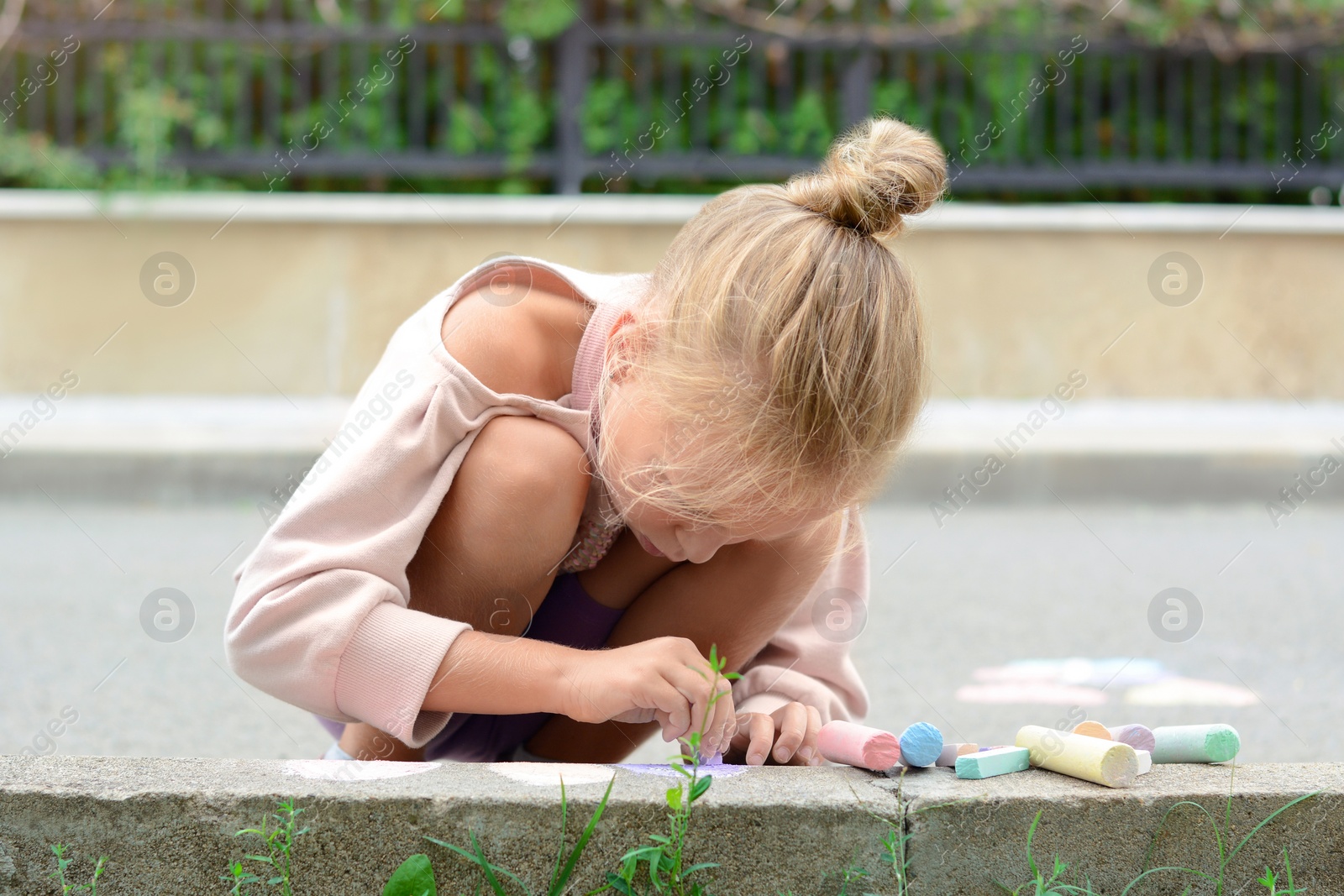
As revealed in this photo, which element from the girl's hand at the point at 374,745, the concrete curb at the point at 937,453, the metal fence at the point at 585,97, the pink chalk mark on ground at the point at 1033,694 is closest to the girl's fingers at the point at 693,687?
the girl's hand at the point at 374,745

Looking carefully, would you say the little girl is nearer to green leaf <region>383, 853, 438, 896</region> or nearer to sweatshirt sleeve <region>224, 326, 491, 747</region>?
sweatshirt sleeve <region>224, 326, 491, 747</region>

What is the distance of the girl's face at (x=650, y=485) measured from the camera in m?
1.41

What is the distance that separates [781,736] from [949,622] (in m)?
2.17

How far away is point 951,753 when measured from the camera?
138cm

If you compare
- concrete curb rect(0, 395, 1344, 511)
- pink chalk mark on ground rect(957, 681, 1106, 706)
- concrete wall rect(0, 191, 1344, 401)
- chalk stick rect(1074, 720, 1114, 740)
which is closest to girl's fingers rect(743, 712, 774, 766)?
chalk stick rect(1074, 720, 1114, 740)

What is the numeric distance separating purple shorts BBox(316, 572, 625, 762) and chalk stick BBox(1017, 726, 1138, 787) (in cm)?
62

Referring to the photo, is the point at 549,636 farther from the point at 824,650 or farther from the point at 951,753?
the point at 951,753

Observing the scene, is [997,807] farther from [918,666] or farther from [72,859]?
[918,666]

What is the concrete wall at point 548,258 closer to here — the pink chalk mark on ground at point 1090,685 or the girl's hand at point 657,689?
the pink chalk mark on ground at point 1090,685

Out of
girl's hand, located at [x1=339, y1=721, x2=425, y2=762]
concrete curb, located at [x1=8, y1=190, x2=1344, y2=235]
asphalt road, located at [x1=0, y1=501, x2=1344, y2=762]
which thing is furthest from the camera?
concrete curb, located at [x1=8, y1=190, x2=1344, y2=235]

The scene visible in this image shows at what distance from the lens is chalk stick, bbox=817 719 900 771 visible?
4.40ft

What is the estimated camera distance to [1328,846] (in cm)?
127

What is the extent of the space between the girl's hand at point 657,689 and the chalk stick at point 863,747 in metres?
0.12

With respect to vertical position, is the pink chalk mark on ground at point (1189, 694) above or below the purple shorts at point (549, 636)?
below
